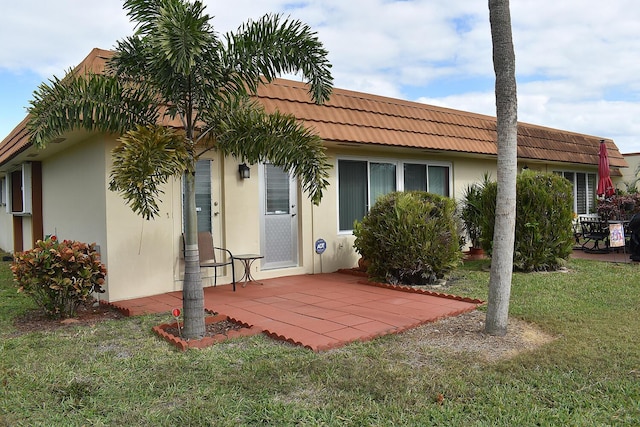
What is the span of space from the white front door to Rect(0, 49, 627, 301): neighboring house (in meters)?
0.02

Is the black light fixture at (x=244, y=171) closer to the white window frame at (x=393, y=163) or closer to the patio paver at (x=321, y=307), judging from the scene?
the patio paver at (x=321, y=307)

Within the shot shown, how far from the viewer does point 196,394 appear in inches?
135

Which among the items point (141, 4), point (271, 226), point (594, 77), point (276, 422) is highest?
point (594, 77)

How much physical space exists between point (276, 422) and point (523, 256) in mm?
6564

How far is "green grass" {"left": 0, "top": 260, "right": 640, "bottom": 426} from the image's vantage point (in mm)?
3041

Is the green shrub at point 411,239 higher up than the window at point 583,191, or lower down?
lower down

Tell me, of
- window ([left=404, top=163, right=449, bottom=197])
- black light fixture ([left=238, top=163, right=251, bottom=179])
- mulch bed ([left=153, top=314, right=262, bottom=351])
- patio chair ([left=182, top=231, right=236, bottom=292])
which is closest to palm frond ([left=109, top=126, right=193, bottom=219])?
mulch bed ([left=153, top=314, right=262, bottom=351])

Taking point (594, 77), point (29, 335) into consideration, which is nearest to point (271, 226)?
point (29, 335)

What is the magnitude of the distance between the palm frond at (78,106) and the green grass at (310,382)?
6.89ft

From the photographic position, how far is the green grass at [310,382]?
3041 millimetres

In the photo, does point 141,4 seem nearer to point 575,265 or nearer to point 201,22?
point 201,22

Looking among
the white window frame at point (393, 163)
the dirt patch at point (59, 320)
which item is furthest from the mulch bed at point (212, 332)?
the white window frame at point (393, 163)

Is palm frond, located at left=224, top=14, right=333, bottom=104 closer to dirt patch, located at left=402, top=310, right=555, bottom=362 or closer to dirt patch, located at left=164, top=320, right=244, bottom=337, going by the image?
dirt patch, located at left=164, top=320, right=244, bottom=337

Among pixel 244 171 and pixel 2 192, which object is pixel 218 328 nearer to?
pixel 244 171
